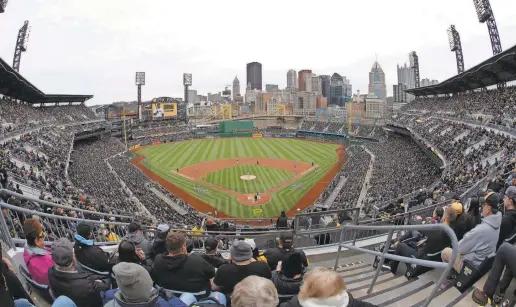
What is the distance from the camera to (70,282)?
376 centimetres

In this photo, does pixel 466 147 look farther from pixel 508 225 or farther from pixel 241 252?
pixel 241 252

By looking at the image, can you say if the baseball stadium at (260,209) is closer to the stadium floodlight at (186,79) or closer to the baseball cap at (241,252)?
the baseball cap at (241,252)

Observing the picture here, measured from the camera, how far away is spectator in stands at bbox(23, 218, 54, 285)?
428 cm

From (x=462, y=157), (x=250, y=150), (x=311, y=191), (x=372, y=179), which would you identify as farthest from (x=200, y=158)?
(x=462, y=157)

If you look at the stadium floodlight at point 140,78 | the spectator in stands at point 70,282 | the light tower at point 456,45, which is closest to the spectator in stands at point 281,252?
the spectator in stands at point 70,282

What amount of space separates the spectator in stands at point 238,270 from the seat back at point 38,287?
213 centimetres

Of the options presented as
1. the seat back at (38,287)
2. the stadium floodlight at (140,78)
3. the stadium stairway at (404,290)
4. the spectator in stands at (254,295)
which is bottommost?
the stadium stairway at (404,290)

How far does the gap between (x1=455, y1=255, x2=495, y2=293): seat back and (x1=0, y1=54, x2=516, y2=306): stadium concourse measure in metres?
0.02

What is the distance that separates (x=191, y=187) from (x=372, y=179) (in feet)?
60.5

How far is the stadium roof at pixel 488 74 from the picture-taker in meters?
31.7

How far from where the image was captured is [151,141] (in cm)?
7606

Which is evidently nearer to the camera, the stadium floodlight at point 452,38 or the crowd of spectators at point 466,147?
the crowd of spectators at point 466,147

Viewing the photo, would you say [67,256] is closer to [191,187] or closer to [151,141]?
[191,187]

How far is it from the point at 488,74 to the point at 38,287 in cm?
4831
